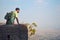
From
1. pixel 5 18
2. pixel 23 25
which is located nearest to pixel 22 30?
pixel 23 25

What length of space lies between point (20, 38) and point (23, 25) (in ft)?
2.44

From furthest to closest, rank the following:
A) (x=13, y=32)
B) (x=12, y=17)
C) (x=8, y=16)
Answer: (x=13, y=32)
(x=8, y=16)
(x=12, y=17)

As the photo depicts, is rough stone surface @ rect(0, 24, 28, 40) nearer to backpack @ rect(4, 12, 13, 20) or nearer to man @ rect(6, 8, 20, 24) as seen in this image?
man @ rect(6, 8, 20, 24)

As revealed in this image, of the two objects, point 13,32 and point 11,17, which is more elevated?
point 11,17

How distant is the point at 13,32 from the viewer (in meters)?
12.1

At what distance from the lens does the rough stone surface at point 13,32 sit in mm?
12023

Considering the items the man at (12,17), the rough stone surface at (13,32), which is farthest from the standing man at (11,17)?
the rough stone surface at (13,32)

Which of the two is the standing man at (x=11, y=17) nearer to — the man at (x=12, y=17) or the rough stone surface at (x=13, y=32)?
the man at (x=12, y=17)

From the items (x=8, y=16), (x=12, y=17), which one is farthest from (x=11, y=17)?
(x=8, y=16)

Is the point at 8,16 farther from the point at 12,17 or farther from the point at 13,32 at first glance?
the point at 13,32

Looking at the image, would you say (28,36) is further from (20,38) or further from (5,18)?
(5,18)

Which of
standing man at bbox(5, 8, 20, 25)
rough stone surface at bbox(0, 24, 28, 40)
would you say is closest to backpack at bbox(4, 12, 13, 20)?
standing man at bbox(5, 8, 20, 25)

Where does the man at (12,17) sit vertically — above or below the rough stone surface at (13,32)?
above

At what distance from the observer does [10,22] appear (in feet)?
39.5
